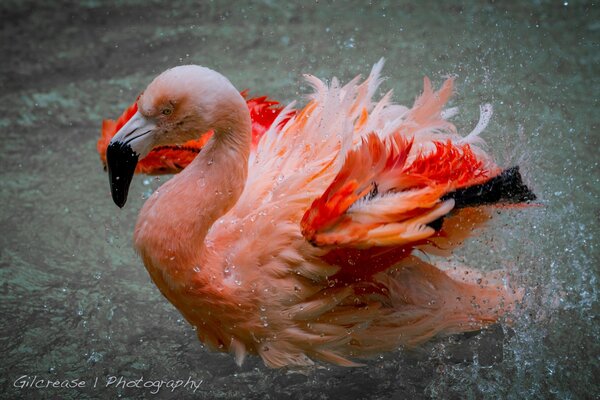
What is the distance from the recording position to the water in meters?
3.03

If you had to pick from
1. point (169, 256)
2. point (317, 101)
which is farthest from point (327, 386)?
point (317, 101)

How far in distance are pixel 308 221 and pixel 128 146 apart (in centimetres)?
60

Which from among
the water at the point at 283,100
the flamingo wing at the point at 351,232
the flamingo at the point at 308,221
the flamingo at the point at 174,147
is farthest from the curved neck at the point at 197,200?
the water at the point at 283,100

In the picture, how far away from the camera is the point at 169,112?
238cm

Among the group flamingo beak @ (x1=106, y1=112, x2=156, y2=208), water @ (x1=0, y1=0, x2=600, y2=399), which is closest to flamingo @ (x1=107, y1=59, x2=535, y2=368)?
flamingo beak @ (x1=106, y1=112, x2=156, y2=208)

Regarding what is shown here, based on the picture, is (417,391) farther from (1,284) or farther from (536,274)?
(1,284)

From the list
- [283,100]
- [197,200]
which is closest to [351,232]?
[197,200]

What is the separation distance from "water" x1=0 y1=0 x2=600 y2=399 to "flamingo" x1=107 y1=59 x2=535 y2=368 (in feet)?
0.95

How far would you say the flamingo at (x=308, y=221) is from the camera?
2369 millimetres

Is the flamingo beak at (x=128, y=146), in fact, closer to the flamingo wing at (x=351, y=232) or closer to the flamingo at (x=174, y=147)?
the flamingo wing at (x=351, y=232)

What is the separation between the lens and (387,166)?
242 cm

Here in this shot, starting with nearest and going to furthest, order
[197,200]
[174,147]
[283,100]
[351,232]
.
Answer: [351,232], [197,200], [174,147], [283,100]

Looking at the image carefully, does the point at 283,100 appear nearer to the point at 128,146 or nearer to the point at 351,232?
the point at 128,146

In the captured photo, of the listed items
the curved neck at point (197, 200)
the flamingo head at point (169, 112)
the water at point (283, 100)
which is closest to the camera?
the flamingo head at point (169, 112)
